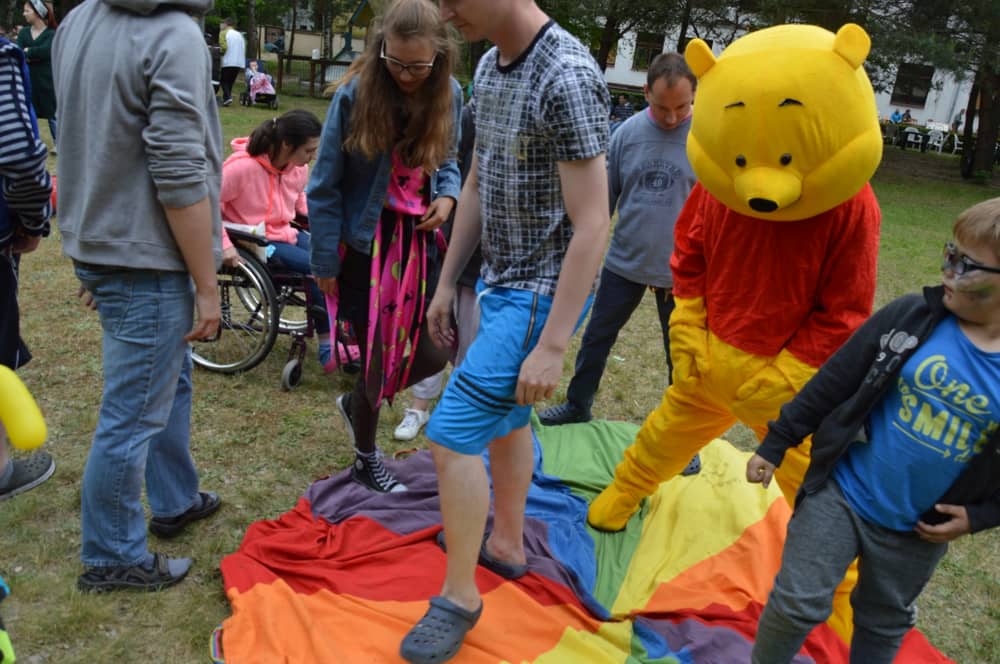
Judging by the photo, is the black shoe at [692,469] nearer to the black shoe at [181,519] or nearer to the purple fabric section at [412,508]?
the purple fabric section at [412,508]

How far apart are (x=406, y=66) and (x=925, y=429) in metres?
1.85

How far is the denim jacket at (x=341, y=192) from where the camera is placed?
2.74 meters

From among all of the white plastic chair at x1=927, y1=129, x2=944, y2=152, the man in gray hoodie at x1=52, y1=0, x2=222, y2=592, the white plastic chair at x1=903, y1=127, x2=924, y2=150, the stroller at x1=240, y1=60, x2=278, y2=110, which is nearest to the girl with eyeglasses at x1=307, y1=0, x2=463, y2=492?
the man in gray hoodie at x1=52, y1=0, x2=222, y2=592

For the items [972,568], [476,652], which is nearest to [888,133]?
[972,568]

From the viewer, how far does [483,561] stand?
283 cm

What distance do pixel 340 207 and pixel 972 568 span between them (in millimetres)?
2884

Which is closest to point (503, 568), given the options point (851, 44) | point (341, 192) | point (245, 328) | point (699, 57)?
point (341, 192)

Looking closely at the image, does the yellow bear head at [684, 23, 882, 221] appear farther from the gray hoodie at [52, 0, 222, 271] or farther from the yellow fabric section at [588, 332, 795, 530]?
the gray hoodie at [52, 0, 222, 271]

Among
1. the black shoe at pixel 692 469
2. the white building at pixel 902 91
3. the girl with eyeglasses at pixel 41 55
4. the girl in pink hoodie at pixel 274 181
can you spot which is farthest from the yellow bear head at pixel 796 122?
the white building at pixel 902 91

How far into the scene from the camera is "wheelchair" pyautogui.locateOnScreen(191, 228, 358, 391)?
13.9 ft

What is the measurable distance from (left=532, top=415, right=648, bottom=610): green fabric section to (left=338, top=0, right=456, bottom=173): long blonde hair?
1.54 meters

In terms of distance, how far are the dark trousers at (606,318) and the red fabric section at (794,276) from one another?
125 centimetres

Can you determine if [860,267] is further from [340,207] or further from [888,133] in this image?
[888,133]

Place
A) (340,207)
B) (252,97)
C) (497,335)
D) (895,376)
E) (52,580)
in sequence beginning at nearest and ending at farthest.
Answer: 1. (895,376)
2. (497,335)
3. (52,580)
4. (340,207)
5. (252,97)
